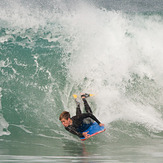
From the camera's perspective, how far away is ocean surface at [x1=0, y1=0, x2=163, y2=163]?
625 centimetres

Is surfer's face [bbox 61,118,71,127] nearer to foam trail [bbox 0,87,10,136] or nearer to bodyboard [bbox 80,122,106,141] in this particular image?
bodyboard [bbox 80,122,106,141]

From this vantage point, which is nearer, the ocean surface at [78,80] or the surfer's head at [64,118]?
the surfer's head at [64,118]

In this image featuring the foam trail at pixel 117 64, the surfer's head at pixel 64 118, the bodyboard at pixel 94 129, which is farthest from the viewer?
the foam trail at pixel 117 64

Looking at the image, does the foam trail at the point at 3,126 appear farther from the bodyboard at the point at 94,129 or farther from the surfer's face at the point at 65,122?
the bodyboard at the point at 94,129

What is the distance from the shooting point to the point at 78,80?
8992 millimetres

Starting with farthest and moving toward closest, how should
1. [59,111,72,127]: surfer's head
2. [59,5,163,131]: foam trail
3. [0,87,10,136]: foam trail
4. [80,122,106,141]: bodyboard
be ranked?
[59,5,163,131]: foam trail → [0,87,10,136]: foam trail → [80,122,106,141]: bodyboard → [59,111,72,127]: surfer's head

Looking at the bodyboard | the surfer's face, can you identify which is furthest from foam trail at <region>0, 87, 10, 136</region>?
the bodyboard

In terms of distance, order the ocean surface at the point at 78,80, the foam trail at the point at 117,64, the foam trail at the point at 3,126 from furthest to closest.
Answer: the foam trail at the point at 117,64 < the foam trail at the point at 3,126 < the ocean surface at the point at 78,80

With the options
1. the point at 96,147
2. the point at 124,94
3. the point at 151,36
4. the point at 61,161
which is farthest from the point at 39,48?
the point at 61,161

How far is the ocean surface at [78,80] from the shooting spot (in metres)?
6.25

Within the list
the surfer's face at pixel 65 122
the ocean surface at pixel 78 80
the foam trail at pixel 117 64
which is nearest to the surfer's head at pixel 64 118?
the surfer's face at pixel 65 122

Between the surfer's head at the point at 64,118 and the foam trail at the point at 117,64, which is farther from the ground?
the foam trail at the point at 117,64

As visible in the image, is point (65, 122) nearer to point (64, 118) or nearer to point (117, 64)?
point (64, 118)

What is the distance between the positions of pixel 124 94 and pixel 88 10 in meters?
4.63
